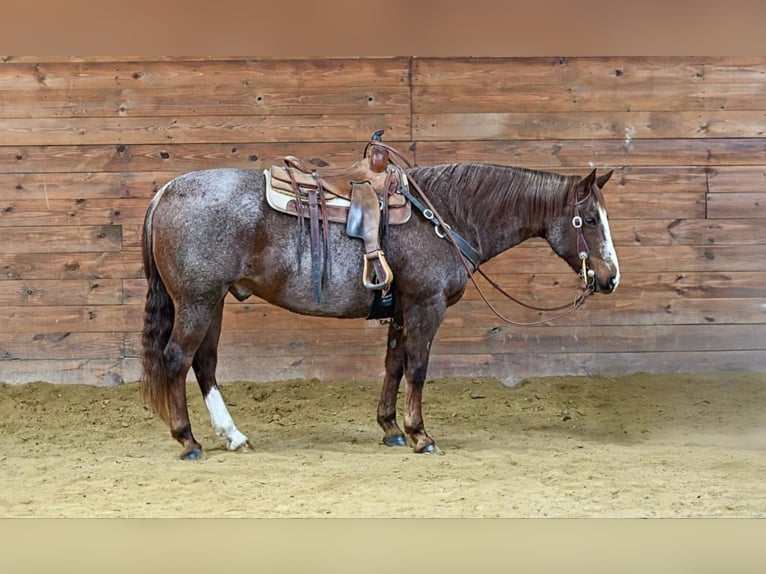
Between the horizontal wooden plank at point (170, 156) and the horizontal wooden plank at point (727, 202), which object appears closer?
the horizontal wooden plank at point (170, 156)

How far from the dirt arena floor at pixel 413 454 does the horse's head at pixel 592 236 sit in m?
0.85

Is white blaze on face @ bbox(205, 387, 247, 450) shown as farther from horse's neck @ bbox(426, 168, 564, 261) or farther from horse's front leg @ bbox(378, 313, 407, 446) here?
horse's neck @ bbox(426, 168, 564, 261)

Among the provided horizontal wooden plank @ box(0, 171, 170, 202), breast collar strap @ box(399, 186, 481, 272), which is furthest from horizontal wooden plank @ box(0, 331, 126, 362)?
breast collar strap @ box(399, 186, 481, 272)

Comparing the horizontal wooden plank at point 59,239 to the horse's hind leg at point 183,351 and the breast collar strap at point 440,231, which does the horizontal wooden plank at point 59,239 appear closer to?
the horse's hind leg at point 183,351

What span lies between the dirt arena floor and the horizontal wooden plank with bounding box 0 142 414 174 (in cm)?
136

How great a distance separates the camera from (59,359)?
19.1ft

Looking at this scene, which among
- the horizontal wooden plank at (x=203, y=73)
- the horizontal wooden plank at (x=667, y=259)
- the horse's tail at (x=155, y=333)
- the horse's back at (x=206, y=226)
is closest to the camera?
the horse's back at (x=206, y=226)

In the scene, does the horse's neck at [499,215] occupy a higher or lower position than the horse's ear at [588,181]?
lower

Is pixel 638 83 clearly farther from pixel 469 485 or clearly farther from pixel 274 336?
pixel 469 485

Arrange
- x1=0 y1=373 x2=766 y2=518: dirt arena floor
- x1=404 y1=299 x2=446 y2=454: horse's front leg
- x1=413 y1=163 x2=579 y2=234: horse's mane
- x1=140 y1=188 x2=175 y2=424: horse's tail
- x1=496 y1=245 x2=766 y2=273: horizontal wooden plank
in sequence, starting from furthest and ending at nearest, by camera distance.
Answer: x1=496 y1=245 x2=766 y2=273: horizontal wooden plank → x1=413 y1=163 x2=579 y2=234: horse's mane → x1=404 y1=299 x2=446 y2=454: horse's front leg → x1=140 y1=188 x2=175 y2=424: horse's tail → x1=0 y1=373 x2=766 y2=518: dirt arena floor

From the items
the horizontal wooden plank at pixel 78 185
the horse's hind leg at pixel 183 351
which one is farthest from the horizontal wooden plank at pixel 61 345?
the horse's hind leg at pixel 183 351

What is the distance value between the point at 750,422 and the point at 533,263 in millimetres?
1574

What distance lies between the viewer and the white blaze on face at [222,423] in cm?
451

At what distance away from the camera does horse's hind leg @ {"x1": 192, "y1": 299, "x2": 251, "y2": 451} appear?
Result: 4.51 meters
